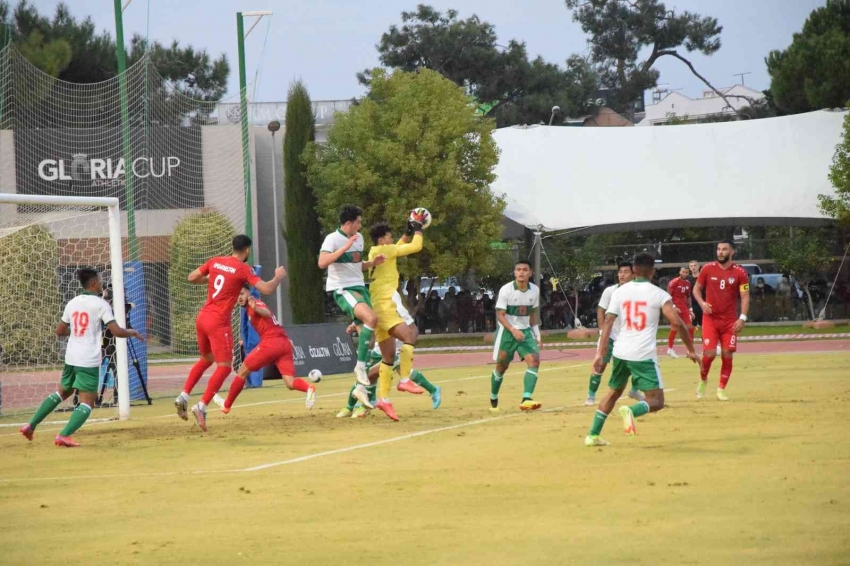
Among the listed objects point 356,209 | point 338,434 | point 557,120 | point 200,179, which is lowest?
point 338,434

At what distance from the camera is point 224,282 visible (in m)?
13.5

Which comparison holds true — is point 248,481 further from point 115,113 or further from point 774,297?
point 774,297

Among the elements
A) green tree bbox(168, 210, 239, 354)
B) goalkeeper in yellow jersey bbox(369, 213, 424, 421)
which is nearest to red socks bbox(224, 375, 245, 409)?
goalkeeper in yellow jersey bbox(369, 213, 424, 421)

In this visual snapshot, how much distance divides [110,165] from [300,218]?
864 centimetres

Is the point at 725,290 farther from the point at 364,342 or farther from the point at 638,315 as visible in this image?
the point at 638,315

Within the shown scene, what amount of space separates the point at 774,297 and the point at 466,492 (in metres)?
37.0

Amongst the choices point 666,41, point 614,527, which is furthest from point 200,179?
point 666,41

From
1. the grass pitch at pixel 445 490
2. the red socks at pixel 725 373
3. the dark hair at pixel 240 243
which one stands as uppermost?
the dark hair at pixel 240 243

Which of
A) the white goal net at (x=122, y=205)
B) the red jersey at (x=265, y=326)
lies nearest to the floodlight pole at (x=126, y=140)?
the white goal net at (x=122, y=205)

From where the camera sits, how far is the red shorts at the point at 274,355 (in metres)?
14.0

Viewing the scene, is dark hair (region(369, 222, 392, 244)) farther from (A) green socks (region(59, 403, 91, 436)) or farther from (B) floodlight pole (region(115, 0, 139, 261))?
(B) floodlight pole (region(115, 0, 139, 261))

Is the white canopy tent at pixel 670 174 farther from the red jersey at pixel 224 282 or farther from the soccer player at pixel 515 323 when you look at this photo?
the red jersey at pixel 224 282

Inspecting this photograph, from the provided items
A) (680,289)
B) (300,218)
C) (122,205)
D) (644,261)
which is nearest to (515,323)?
(644,261)

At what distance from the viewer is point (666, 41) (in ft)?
267
